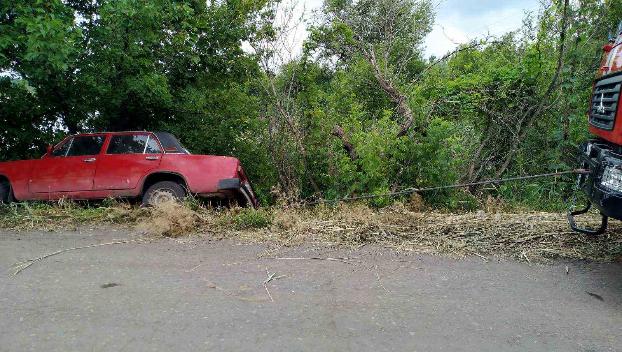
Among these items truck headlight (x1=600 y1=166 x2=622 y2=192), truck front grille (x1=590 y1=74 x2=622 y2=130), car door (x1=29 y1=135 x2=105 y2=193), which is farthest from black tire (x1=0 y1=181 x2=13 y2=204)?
truck front grille (x1=590 y1=74 x2=622 y2=130)

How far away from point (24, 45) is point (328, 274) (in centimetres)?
670

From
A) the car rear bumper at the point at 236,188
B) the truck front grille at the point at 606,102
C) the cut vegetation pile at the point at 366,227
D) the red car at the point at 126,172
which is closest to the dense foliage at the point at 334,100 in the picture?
the car rear bumper at the point at 236,188

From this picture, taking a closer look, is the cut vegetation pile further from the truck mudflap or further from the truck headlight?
the truck headlight

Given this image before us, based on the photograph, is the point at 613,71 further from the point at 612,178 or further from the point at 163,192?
the point at 163,192

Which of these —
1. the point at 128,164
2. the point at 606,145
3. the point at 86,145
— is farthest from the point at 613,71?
the point at 86,145

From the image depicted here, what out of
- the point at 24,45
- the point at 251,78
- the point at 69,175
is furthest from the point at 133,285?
the point at 251,78

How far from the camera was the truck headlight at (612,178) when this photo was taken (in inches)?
158

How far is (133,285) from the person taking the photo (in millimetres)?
4254

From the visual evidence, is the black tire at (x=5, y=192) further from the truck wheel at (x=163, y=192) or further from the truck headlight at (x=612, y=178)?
the truck headlight at (x=612, y=178)

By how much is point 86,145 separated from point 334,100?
16.5 ft

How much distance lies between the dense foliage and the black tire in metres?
1.90

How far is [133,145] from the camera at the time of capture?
8164mm

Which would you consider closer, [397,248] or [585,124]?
[397,248]

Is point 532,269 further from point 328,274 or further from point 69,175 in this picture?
point 69,175
